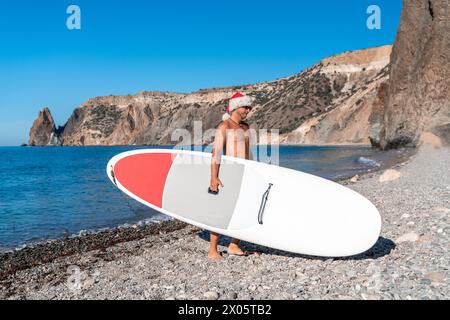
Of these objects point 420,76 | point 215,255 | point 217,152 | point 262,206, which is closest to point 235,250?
point 215,255

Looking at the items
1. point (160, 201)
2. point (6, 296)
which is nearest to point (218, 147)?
point (160, 201)

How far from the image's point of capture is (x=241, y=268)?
227 inches

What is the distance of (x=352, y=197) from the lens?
18.3 feet

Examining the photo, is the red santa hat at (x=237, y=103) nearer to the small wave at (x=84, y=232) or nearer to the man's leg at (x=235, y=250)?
the man's leg at (x=235, y=250)

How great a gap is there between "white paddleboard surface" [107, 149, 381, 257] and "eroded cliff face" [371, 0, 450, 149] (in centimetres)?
2214

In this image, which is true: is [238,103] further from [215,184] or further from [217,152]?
[215,184]

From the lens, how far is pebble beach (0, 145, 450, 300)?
447 centimetres

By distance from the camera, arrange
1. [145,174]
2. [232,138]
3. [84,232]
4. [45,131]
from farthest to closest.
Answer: [45,131], [84,232], [145,174], [232,138]

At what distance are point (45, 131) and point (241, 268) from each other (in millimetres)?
207398

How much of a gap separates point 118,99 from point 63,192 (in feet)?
554

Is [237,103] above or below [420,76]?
below

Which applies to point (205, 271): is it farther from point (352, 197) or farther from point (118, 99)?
point (118, 99)

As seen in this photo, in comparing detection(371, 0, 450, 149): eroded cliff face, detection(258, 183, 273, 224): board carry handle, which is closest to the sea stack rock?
detection(371, 0, 450, 149): eroded cliff face

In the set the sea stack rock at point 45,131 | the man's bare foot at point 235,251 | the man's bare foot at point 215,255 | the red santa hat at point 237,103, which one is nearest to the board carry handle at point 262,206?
the man's bare foot at point 235,251
